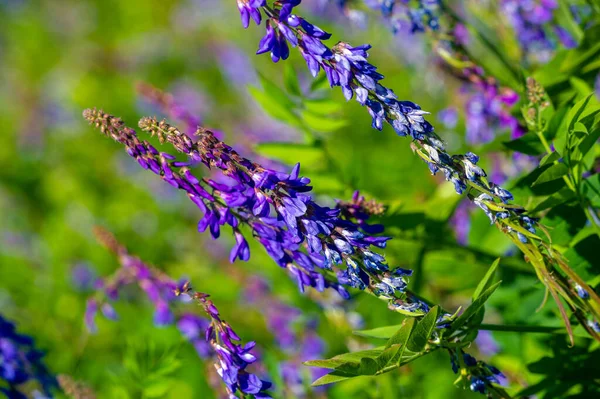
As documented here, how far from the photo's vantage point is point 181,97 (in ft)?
21.6

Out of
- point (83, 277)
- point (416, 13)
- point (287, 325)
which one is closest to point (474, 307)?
point (416, 13)

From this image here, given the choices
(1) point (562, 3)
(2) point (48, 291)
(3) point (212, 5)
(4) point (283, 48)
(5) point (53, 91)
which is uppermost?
(1) point (562, 3)

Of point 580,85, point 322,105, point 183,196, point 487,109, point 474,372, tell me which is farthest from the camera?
point 183,196

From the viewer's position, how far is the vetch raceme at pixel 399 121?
1.29 meters

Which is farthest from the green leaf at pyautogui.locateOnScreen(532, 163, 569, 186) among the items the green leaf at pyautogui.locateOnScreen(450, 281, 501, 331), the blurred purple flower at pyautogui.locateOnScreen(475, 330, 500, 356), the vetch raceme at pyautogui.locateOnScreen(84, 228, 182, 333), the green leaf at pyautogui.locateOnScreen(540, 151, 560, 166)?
the blurred purple flower at pyautogui.locateOnScreen(475, 330, 500, 356)

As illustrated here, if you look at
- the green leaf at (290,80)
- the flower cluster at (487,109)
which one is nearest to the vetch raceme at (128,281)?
the green leaf at (290,80)

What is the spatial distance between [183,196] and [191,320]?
11.4 feet

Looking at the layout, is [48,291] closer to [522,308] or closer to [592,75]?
[522,308]

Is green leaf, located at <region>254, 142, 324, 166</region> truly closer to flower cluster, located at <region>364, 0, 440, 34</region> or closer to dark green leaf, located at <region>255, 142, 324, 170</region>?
dark green leaf, located at <region>255, 142, 324, 170</region>

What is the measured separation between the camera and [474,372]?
1.42m

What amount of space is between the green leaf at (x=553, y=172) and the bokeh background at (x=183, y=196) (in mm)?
319

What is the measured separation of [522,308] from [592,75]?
2.72ft

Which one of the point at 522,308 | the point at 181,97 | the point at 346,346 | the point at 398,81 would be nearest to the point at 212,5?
the point at 181,97

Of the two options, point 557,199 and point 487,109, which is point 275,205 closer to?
point 557,199
